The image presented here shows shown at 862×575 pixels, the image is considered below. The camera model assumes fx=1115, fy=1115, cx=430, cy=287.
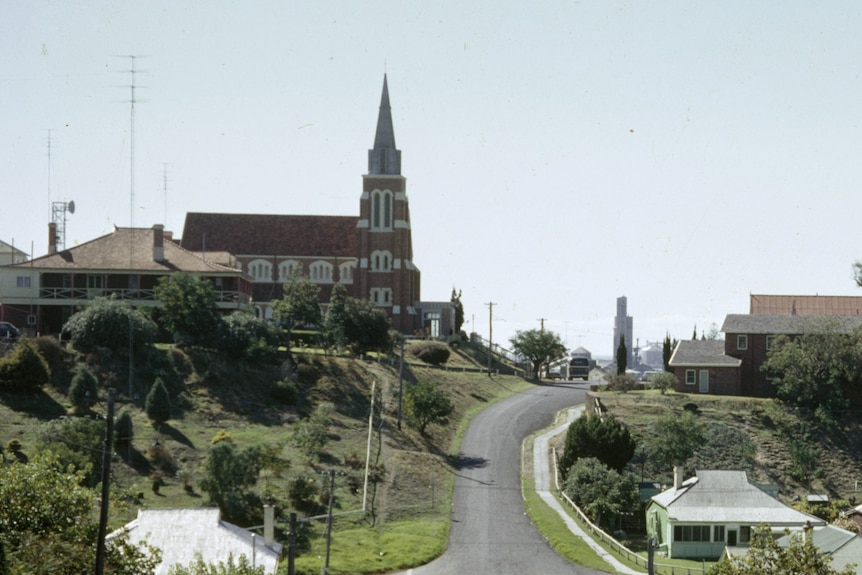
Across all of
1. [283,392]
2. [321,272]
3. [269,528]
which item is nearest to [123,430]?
[283,392]

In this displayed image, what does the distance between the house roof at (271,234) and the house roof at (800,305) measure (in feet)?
129

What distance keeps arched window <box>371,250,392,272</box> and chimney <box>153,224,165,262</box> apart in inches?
1081

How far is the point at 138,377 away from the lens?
66.6m

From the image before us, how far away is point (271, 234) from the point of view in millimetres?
111062

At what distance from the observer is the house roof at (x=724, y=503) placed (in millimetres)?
51656

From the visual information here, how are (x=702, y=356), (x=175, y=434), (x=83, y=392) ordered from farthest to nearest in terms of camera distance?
(x=702, y=356) < (x=83, y=392) < (x=175, y=434)

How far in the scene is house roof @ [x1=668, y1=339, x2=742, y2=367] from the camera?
7788 cm

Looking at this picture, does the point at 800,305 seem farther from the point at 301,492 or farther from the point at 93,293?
the point at 93,293

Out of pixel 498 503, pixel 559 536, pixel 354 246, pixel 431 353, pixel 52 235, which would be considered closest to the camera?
pixel 559 536

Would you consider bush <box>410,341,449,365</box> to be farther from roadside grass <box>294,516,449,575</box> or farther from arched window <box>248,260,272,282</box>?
roadside grass <box>294,516,449,575</box>

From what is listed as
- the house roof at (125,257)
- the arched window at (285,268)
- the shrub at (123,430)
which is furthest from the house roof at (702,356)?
the arched window at (285,268)

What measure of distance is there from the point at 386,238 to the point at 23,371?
49.4 metres

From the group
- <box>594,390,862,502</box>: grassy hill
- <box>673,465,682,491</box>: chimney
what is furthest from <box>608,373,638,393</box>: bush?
<box>673,465,682,491</box>: chimney

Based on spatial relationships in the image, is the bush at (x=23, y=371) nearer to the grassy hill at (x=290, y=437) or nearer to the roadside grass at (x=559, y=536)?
the grassy hill at (x=290, y=437)
